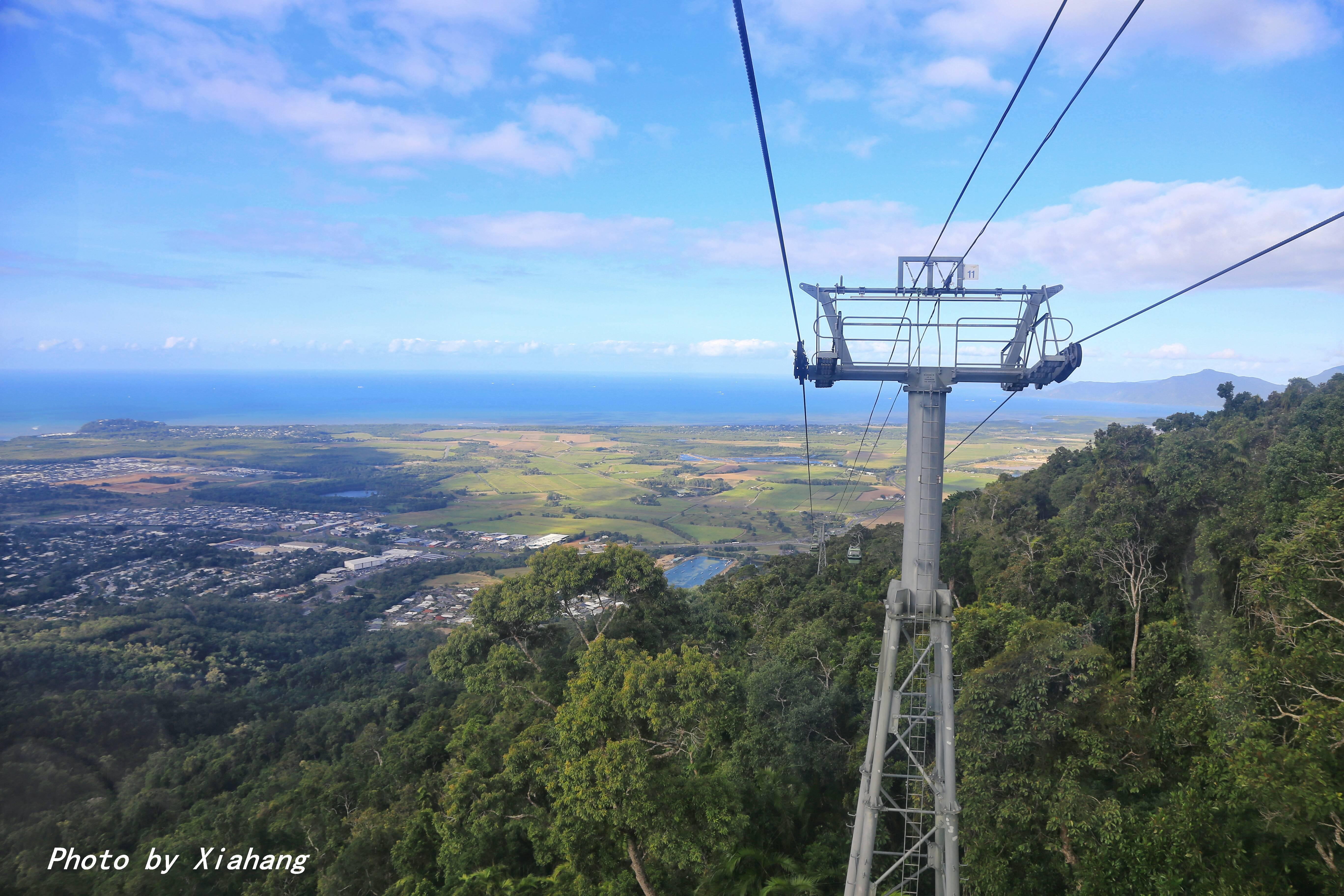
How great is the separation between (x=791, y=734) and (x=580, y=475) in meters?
74.1

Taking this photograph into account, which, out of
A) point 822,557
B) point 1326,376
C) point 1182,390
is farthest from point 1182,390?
point 822,557

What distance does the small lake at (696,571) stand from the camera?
42.0 m

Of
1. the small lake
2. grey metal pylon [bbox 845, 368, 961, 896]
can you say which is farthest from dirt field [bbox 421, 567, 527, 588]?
grey metal pylon [bbox 845, 368, 961, 896]

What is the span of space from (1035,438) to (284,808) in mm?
99871

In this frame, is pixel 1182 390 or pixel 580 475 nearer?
pixel 580 475

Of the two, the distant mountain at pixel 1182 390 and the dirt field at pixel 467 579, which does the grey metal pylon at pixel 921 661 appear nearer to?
the dirt field at pixel 467 579

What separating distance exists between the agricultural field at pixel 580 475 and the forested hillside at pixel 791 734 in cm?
2240

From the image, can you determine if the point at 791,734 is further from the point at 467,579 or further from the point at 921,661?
the point at 467,579

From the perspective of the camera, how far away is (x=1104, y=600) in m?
14.8

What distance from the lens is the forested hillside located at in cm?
809

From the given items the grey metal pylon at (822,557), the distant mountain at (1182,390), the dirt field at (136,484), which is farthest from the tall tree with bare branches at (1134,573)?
the dirt field at (136,484)

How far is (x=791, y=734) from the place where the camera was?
43.3ft

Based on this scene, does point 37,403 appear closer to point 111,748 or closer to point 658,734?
point 111,748

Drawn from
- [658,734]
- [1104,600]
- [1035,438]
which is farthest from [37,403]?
[1035,438]
